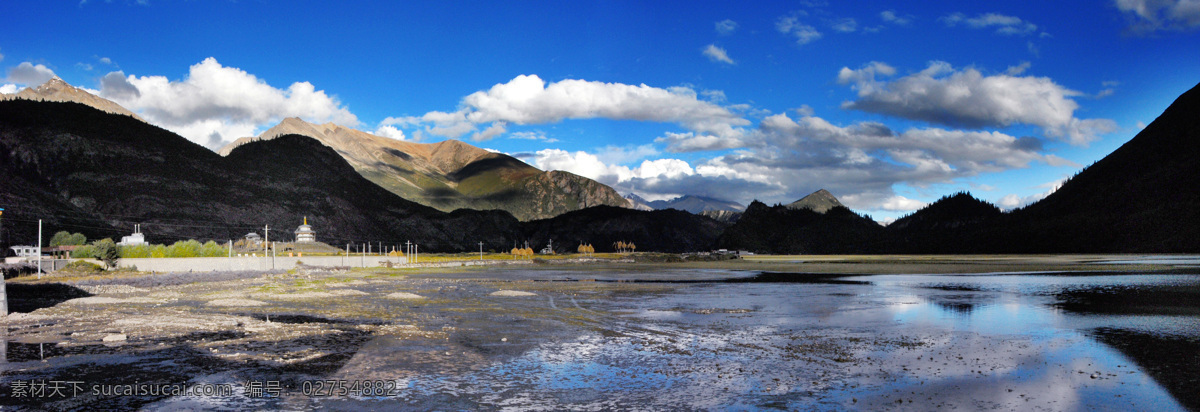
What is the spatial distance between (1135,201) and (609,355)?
15563cm

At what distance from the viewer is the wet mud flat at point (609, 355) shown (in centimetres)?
1352

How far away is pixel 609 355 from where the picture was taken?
1902 cm

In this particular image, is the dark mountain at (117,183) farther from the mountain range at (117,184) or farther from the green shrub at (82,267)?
the green shrub at (82,267)

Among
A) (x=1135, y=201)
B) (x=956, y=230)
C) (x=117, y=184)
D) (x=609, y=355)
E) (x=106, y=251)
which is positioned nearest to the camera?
(x=609, y=355)

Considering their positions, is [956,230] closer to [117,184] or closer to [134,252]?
[134,252]

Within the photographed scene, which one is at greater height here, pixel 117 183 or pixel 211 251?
pixel 117 183

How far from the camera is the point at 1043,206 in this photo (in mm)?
162500

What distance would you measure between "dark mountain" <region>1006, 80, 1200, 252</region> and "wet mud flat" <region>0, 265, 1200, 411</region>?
371ft

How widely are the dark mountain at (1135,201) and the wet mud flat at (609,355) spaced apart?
11309 centimetres

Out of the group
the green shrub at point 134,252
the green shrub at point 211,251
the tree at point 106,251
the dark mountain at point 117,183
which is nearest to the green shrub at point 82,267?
the tree at point 106,251

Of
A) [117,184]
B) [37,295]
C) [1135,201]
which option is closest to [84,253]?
[37,295]

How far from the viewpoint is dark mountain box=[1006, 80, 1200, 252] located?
120 meters

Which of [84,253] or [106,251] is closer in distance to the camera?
[106,251]

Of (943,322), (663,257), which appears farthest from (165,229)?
(943,322)
